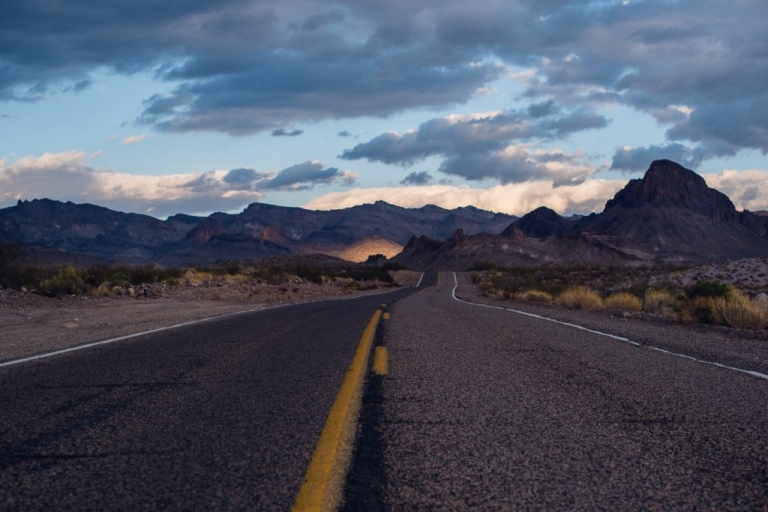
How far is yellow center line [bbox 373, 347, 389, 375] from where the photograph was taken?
7156 mm

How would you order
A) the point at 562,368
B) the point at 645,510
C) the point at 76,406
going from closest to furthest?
the point at 645,510 < the point at 76,406 < the point at 562,368

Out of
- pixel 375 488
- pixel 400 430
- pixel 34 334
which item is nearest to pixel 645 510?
pixel 375 488

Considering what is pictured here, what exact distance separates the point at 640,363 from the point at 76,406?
615cm

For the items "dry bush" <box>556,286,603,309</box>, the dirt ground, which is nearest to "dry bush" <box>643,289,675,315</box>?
"dry bush" <box>556,286,603,309</box>

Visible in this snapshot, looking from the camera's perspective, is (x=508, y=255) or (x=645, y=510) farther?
(x=508, y=255)

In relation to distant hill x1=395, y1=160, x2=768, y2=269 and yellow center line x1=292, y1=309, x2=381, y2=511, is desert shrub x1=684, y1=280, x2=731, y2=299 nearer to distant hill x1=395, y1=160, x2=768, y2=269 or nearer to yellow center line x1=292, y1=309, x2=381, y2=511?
yellow center line x1=292, y1=309, x2=381, y2=511

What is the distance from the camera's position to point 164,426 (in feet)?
15.9

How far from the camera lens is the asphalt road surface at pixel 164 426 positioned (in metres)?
3.54

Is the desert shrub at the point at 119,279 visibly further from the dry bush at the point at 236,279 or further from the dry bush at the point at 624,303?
the dry bush at the point at 624,303

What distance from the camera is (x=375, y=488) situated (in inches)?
140

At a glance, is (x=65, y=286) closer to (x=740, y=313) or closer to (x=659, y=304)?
(x=659, y=304)

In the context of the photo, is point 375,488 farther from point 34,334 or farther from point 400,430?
point 34,334

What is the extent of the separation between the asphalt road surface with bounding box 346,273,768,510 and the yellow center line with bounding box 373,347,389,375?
123 mm

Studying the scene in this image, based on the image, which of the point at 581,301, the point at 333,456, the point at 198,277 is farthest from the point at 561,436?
the point at 198,277
